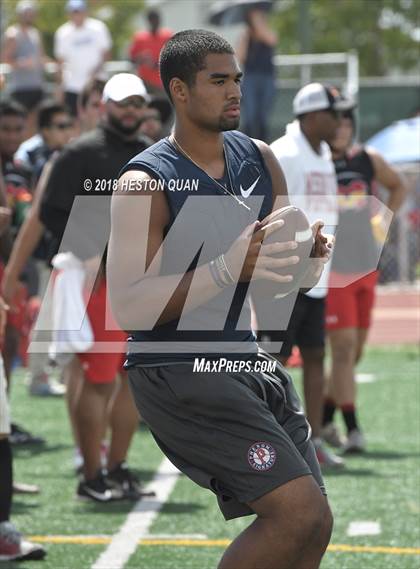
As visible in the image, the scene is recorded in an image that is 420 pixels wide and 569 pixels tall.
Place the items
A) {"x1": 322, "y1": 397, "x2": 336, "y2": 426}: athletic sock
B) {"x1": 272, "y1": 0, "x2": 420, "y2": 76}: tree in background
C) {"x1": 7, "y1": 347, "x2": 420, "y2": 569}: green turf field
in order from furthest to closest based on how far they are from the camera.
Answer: {"x1": 272, "y1": 0, "x2": 420, "y2": 76}: tree in background → {"x1": 322, "y1": 397, "x2": 336, "y2": 426}: athletic sock → {"x1": 7, "y1": 347, "x2": 420, "y2": 569}: green turf field

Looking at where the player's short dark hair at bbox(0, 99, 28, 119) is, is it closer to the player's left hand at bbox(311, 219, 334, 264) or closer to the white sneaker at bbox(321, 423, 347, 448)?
the white sneaker at bbox(321, 423, 347, 448)

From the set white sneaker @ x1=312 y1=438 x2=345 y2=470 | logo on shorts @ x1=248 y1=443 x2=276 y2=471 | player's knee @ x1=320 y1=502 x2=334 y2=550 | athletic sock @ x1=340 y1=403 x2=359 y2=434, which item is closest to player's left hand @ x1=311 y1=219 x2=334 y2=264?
logo on shorts @ x1=248 y1=443 x2=276 y2=471

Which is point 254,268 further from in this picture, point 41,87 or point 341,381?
point 41,87

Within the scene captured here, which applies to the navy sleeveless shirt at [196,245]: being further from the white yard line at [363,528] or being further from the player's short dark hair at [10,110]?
the player's short dark hair at [10,110]

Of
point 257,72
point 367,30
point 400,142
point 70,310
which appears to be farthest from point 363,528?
point 367,30

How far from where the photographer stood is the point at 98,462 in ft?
23.5

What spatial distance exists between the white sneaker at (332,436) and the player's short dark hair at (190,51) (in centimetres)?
511

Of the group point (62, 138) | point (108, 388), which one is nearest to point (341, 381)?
point (108, 388)

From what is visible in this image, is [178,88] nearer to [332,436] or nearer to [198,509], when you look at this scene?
[198,509]

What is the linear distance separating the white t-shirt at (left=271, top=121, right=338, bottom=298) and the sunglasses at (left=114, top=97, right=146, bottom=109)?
1.05 metres

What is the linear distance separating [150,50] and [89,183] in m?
10.3

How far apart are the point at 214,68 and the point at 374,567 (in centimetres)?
248

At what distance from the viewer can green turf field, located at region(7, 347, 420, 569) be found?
5.99 metres

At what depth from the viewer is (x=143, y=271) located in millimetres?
4141
